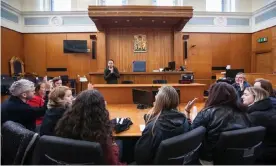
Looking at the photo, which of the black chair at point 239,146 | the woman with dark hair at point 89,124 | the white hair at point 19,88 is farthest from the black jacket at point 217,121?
the white hair at point 19,88

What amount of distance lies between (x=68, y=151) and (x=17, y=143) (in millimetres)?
615

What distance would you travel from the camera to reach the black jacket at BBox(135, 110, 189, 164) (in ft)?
6.10

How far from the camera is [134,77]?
7812mm

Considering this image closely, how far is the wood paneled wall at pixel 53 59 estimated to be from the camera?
33.3 feet

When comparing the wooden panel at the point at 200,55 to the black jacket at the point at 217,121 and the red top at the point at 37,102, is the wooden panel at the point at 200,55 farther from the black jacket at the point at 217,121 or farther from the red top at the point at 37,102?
the black jacket at the point at 217,121

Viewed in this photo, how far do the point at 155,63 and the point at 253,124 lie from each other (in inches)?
313

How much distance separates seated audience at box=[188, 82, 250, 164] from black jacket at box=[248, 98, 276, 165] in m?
0.21

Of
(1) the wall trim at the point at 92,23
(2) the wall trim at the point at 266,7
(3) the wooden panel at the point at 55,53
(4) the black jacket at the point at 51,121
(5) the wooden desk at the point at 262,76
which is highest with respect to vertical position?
(2) the wall trim at the point at 266,7

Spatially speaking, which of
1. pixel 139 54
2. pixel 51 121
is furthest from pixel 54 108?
pixel 139 54

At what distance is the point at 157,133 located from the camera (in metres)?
1.86

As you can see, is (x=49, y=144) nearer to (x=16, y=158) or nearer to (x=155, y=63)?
(x=16, y=158)

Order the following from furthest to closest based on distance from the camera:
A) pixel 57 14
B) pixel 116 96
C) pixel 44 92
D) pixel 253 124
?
1. pixel 57 14
2. pixel 116 96
3. pixel 44 92
4. pixel 253 124

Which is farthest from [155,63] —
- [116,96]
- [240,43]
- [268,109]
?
[268,109]

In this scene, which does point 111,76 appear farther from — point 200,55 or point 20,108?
point 200,55
